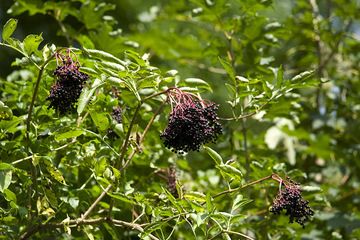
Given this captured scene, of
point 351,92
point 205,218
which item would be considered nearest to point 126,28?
point 351,92

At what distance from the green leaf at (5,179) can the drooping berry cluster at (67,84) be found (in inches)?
8.1

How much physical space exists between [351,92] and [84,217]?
1.91m

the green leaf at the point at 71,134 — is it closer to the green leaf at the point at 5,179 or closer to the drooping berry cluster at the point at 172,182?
the green leaf at the point at 5,179

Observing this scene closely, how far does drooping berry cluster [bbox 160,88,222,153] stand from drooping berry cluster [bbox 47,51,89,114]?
228 millimetres

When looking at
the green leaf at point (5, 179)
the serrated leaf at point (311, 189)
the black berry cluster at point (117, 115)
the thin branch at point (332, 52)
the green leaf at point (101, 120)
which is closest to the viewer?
the green leaf at point (5, 179)

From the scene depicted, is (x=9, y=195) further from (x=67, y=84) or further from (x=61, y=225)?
(x=67, y=84)

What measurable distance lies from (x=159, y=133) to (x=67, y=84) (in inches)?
20.7

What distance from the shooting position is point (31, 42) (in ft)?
4.97

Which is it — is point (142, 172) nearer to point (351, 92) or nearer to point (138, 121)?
point (138, 121)

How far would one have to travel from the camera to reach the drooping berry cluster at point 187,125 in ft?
4.87

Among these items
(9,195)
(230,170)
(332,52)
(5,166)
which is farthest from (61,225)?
(332,52)

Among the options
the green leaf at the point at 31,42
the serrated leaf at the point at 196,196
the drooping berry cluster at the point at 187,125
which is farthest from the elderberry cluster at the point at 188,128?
the green leaf at the point at 31,42

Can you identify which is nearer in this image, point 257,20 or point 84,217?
point 84,217

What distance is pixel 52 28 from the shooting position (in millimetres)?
7840
